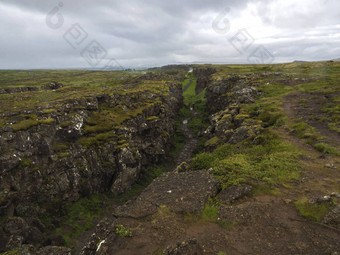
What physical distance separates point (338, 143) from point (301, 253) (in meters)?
18.1

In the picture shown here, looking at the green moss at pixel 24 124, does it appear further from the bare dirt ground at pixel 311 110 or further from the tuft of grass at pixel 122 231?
the bare dirt ground at pixel 311 110

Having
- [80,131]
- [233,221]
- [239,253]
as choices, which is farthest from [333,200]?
[80,131]

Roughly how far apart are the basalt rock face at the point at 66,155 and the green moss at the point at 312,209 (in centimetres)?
2990

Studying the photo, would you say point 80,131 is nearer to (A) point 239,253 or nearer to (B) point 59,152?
(B) point 59,152

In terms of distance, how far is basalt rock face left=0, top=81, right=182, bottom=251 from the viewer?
2669cm

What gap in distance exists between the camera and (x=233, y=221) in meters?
13.4

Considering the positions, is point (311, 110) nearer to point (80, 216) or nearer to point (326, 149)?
point (326, 149)

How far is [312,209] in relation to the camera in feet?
43.0

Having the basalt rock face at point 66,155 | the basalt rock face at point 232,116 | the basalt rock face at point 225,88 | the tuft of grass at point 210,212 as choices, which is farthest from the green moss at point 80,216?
the basalt rock face at point 225,88

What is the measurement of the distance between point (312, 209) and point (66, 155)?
33.9 m

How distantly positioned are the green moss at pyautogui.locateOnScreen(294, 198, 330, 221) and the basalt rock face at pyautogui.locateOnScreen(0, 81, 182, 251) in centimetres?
2990

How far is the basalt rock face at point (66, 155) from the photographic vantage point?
26688mm

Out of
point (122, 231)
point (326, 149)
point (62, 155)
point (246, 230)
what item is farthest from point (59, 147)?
point (326, 149)

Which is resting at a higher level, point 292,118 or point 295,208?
point 292,118
